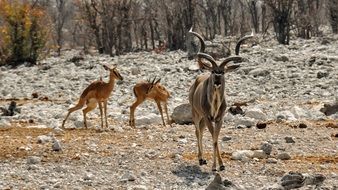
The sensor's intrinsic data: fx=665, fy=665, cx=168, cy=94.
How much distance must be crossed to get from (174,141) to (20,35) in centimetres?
2973

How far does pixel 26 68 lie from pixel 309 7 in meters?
28.3

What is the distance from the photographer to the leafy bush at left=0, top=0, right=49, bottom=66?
40.8 m

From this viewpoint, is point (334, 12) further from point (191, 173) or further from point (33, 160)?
point (33, 160)

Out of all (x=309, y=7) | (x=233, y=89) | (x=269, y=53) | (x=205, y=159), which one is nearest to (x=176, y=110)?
(x=205, y=159)

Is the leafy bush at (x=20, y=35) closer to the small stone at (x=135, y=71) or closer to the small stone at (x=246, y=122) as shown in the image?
the small stone at (x=135, y=71)

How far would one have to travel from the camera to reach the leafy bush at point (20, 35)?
1607 inches

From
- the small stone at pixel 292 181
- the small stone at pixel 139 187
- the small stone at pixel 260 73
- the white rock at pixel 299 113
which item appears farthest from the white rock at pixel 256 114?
the small stone at pixel 260 73

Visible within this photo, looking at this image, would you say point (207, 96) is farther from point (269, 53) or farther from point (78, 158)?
point (269, 53)

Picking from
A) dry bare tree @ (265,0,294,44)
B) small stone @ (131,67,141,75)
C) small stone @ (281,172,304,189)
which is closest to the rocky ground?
small stone @ (281,172,304,189)

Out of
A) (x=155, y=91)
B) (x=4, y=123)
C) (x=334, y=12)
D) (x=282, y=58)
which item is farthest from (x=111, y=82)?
(x=334, y=12)

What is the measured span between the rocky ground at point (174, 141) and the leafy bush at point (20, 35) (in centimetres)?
1551

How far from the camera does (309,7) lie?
56406mm

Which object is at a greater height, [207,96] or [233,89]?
[207,96]

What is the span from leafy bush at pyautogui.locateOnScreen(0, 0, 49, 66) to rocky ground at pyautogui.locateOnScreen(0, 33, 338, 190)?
611 inches
